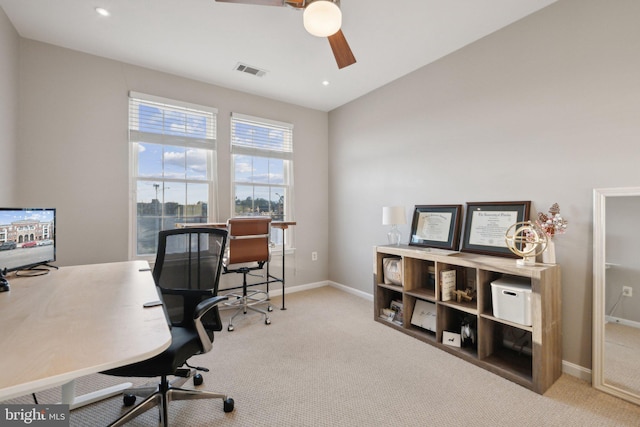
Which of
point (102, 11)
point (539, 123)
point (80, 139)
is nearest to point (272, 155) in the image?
point (80, 139)

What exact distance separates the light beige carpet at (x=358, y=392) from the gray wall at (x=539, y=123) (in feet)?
1.86

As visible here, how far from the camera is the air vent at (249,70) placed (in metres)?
3.04

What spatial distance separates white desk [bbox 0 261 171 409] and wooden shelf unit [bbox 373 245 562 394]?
7.19 feet

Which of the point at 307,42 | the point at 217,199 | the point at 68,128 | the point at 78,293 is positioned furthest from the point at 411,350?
the point at 68,128

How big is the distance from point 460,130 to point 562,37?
3.08ft

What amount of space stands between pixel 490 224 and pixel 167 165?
3.46 metres

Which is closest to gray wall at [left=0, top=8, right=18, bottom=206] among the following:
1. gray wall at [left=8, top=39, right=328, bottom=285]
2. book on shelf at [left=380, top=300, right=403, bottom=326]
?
gray wall at [left=8, top=39, right=328, bottom=285]

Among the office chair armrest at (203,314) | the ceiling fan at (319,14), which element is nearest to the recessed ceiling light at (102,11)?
the ceiling fan at (319,14)

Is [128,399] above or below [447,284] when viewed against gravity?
below

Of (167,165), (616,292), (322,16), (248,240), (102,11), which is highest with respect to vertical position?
(102,11)

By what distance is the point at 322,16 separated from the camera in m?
1.54

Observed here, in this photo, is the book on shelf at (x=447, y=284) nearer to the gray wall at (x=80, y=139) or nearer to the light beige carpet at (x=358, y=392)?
the light beige carpet at (x=358, y=392)

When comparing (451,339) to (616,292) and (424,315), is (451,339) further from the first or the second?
(616,292)

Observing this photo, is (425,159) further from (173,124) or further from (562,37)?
(173,124)
